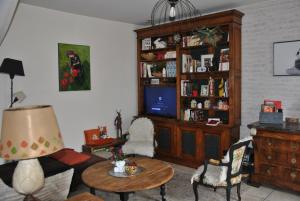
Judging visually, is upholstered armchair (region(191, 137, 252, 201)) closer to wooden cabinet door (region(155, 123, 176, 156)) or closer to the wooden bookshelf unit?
the wooden bookshelf unit

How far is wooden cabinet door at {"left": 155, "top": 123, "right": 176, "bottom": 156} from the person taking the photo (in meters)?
4.76

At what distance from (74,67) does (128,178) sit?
2486 millimetres

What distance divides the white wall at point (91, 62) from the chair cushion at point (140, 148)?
2.76 feet

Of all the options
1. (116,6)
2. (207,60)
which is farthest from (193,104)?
(116,6)

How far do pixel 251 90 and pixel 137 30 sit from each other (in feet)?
8.24

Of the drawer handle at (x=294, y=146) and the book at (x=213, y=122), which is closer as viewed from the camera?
the drawer handle at (x=294, y=146)

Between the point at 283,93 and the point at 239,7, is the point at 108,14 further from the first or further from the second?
the point at 283,93

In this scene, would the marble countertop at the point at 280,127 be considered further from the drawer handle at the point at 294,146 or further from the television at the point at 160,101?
the television at the point at 160,101

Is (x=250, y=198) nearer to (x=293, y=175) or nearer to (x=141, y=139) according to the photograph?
(x=293, y=175)

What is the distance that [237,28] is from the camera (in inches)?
162

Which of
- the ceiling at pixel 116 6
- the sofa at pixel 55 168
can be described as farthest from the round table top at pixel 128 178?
the ceiling at pixel 116 6

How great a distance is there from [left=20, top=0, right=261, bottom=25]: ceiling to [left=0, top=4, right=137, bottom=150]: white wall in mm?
205

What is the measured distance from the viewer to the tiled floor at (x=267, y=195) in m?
3.28

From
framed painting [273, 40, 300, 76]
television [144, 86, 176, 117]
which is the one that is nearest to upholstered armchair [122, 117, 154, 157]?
television [144, 86, 176, 117]
